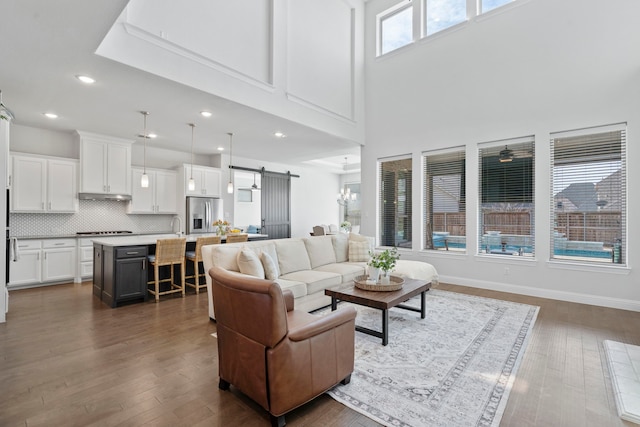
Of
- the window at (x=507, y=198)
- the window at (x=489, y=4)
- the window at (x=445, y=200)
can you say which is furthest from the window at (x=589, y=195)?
the window at (x=489, y=4)

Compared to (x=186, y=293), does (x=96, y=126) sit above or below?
above

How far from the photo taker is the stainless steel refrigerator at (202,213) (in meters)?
7.07

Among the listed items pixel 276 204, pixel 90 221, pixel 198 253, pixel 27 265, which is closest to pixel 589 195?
pixel 198 253

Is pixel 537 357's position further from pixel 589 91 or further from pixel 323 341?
pixel 589 91

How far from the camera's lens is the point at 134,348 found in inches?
117

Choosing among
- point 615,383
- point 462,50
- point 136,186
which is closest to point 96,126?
point 136,186

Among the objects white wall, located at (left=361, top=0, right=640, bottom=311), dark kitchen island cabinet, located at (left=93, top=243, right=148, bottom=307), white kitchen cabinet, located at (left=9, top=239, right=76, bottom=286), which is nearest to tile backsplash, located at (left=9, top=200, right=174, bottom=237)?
white kitchen cabinet, located at (left=9, top=239, right=76, bottom=286)

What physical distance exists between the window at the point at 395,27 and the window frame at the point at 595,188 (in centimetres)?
361

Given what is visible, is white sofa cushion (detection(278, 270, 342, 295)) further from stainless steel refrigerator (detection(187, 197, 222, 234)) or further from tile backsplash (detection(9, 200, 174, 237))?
tile backsplash (detection(9, 200, 174, 237))

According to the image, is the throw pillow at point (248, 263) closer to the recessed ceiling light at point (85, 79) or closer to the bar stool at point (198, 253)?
the bar stool at point (198, 253)

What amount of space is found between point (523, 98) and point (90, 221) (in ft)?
27.2

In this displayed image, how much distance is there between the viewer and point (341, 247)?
5289 mm

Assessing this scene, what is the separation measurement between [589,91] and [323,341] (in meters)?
5.22

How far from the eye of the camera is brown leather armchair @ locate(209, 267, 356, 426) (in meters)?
1.80
